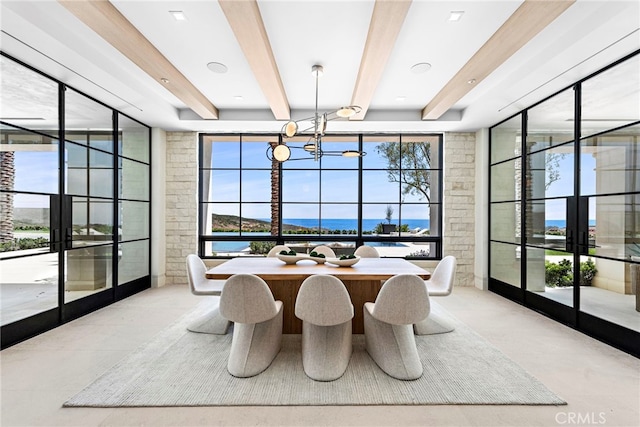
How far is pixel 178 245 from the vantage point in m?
5.18

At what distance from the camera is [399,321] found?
2164mm

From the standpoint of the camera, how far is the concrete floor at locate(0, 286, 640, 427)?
5.84ft

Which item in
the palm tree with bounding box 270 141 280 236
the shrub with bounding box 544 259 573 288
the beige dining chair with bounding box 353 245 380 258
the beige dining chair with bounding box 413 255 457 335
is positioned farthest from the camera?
the palm tree with bounding box 270 141 280 236

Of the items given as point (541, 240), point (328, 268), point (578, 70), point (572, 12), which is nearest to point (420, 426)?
point (328, 268)

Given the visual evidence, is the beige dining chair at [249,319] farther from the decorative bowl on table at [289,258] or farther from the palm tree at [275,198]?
the palm tree at [275,198]

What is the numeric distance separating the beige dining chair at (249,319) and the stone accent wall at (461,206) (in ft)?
12.7

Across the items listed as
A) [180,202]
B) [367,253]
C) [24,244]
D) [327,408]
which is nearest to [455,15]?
[367,253]

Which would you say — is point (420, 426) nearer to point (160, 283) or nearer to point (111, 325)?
Answer: point (111, 325)

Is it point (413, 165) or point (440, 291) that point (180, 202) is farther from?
point (413, 165)

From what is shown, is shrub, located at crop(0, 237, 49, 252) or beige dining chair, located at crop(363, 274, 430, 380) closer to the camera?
beige dining chair, located at crop(363, 274, 430, 380)

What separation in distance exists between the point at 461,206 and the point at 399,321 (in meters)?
3.67

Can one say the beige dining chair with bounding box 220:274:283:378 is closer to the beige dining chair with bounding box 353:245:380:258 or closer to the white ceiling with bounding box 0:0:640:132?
the beige dining chair with bounding box 353:245:380:258

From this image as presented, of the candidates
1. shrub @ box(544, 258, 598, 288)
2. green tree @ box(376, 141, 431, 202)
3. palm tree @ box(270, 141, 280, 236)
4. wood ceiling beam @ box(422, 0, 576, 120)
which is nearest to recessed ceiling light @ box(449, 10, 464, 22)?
wood ceiling beam @ box(422, 0, 576, 120)

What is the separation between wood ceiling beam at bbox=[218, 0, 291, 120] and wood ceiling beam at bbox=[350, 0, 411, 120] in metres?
0.89
